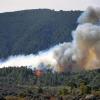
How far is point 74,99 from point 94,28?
329 feet

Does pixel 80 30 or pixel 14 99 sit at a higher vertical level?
pixel 80 30

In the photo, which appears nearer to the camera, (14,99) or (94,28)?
(14,99)

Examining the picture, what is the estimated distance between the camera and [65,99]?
10206cm

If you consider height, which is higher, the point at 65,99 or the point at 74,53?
the point at 74,53

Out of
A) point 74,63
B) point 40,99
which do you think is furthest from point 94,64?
point 40,99

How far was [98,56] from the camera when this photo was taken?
7264 inches

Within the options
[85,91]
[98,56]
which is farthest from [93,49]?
[85,91]

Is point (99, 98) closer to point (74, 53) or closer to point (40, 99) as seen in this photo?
point (40, 99)

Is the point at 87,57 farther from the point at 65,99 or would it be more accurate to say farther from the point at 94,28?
the point at 65,99

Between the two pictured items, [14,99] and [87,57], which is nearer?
[14,99]

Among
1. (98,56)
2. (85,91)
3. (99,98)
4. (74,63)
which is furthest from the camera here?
(74,63)

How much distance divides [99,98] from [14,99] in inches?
792

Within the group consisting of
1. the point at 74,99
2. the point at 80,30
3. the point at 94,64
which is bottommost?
the point at 74,99

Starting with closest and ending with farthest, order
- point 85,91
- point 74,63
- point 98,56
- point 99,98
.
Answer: point 99,98
point 85,91
point 98,56
point 74,63
